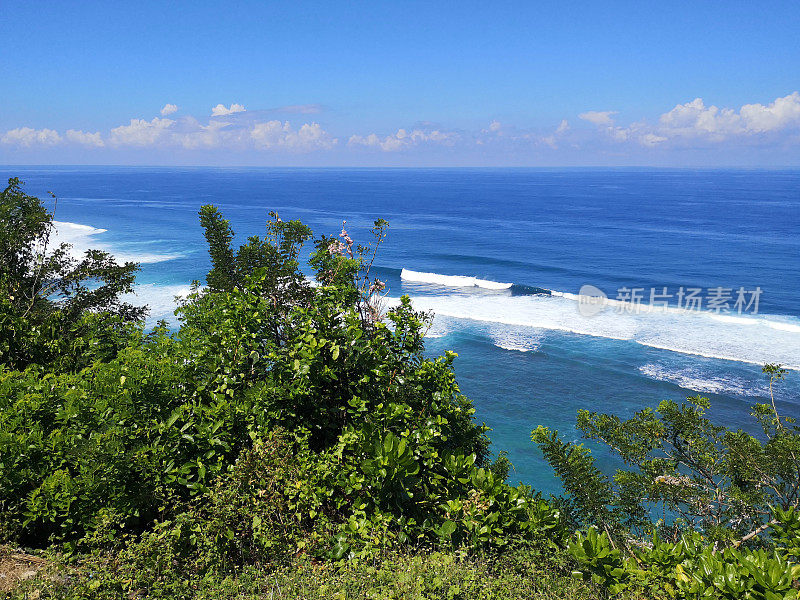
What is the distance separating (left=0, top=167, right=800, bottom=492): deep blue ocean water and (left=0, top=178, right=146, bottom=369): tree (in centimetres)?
1266

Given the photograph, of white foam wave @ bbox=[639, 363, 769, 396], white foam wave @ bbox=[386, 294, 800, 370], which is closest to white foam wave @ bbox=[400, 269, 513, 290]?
white foam wave @ bbox=[386, 294, 800, 370]

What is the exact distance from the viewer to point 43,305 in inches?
492

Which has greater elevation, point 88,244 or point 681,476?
point 681,476

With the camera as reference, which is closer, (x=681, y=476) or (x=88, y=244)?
(x=681, y=476)

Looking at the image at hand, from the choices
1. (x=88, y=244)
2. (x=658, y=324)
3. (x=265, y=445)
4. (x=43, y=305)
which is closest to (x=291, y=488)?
(x=265, y=445)

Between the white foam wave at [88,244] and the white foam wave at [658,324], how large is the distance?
25.1 metres

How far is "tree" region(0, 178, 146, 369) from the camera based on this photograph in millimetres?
8445

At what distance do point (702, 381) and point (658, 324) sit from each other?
29.3 ft

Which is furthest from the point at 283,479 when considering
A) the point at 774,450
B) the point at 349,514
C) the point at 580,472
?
the point at 774,450

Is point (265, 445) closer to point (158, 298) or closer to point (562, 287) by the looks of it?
point (158, 298)

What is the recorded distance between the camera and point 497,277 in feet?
142

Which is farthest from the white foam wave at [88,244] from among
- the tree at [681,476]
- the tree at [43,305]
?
the tree at [681,476]

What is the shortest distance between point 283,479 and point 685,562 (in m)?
3.61

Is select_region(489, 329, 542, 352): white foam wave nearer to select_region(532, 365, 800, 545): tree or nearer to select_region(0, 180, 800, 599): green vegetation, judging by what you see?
select_region(532, 365, 800, 545): tree
